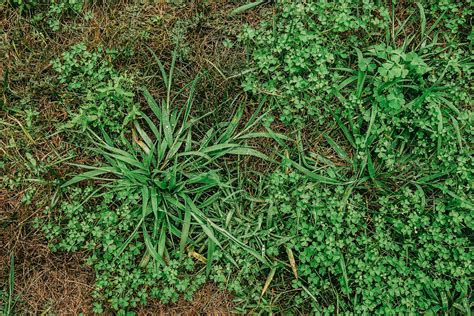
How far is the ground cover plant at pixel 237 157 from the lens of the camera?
3.30 m

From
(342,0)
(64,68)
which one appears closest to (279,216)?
(342,0)

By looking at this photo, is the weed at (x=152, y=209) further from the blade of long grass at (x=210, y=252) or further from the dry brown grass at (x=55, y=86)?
the dry brown grass at (x=55, y=86)

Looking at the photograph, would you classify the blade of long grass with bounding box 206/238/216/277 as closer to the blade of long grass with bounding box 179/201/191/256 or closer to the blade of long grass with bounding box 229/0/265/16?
the blade of long grass with bounding box 179/201/191/256

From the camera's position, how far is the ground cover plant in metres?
3.30

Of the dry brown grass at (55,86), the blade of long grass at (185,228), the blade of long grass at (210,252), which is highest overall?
the dry brown grass at (55,86)

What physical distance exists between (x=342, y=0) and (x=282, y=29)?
0.48m

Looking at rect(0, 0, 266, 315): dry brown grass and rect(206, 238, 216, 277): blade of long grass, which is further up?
rect(0, 0, 266, 315): dry brown grass

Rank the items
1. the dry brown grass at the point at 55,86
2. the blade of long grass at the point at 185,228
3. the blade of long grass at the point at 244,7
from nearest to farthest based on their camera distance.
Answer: the blade of long grass at the point at 185,228 < the dry brown grass at the point at 55,86 < the blade of long grass at the point at 244,7

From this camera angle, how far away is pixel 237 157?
11.5 ft

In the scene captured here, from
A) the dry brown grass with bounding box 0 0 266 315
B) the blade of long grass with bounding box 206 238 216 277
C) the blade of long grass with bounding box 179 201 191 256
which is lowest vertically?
the blade of long grass with bounding box 206 238 216 277

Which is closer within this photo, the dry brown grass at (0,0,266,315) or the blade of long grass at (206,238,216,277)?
the blade of long grass at (206,238,216,277)

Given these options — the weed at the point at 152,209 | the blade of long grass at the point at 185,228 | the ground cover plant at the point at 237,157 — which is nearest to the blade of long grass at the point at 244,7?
the ground cover plant at the point at 237,157

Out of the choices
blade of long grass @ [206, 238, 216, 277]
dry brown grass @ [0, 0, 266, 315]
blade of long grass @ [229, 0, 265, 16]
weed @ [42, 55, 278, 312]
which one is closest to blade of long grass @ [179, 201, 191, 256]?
weed @ [42, 55, 278, 312]

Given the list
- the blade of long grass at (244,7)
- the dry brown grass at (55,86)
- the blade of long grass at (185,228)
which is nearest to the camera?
the blade of long grass at (185,228)
